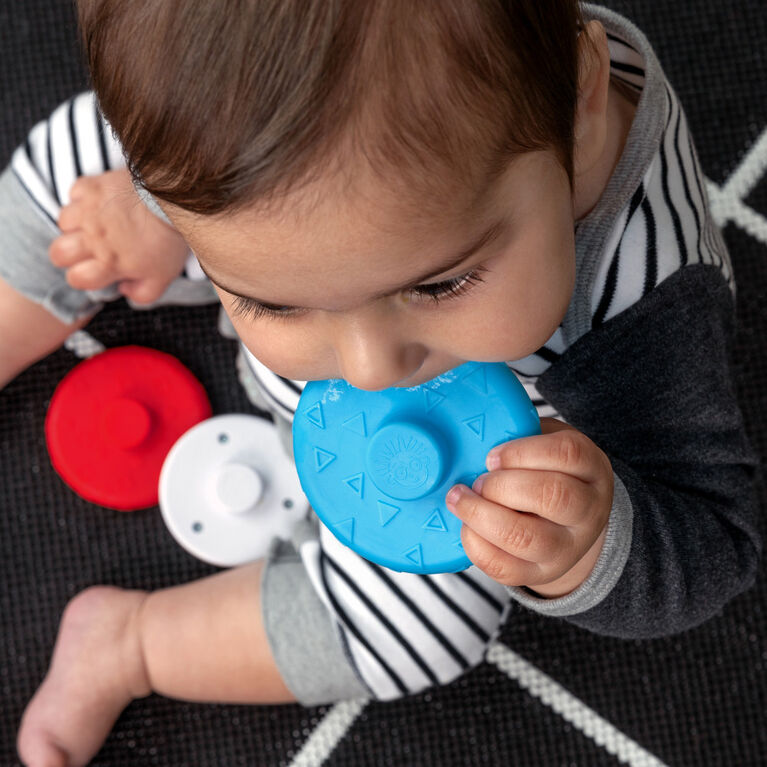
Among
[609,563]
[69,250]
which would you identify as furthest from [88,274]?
[609,563]

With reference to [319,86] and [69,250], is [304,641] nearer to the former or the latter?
[69,250]

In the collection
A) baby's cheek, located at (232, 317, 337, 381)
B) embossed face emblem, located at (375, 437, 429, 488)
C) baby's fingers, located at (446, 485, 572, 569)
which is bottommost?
baby's fingers, located at (446, 485, 572, 569)

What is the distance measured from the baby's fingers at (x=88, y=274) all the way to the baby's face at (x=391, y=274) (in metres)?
0.24

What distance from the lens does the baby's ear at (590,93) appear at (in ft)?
1.21

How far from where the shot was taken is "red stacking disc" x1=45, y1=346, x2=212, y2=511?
0.71m

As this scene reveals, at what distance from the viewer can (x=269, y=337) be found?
39 centimetres

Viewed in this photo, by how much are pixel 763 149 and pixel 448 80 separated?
0.54 m

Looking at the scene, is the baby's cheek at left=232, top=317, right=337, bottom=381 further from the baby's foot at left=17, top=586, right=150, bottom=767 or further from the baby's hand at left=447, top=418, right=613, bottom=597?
the baby's foot at left=17, top=586, right=150, bottom=767

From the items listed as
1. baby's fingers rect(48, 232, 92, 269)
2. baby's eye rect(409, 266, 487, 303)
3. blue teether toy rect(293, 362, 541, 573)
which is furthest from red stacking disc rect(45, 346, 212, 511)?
baby's eye rect(409, 266, 487, 303)

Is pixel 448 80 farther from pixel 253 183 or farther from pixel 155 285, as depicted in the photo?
pixel 155 285

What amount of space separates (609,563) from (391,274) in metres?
0.23

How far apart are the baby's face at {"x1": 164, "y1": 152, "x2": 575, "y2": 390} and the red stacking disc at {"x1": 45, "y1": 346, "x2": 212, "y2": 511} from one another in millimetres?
328

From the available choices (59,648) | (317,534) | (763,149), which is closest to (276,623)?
(317,534)

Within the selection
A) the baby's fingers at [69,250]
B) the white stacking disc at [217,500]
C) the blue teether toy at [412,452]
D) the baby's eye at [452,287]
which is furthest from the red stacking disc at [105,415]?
the baby's eye at [452,287]
